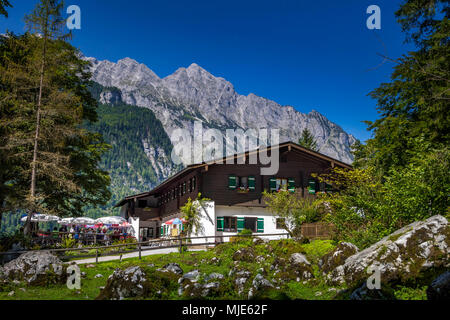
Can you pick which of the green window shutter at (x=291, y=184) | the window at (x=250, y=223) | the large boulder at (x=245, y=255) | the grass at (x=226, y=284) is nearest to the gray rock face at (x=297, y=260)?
the grass at (x=226, y=284)

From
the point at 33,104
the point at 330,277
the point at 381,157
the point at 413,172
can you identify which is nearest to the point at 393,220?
the point at 413,172

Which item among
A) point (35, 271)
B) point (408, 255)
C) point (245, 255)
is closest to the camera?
point (408, 255)

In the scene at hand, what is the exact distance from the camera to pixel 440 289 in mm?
7148

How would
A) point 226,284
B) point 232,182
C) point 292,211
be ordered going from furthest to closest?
point 232,182 < point 292,211 < point 226,284

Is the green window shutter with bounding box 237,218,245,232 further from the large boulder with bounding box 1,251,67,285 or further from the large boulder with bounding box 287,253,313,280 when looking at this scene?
the large boulder with bounding box 1,251,67,285

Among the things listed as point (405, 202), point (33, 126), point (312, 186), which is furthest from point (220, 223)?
point (405, 202)

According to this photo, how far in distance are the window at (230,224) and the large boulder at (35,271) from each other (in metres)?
16.6

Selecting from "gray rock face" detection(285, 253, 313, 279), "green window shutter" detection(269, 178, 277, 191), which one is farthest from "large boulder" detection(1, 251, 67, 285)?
"green window shutter" detection(269, 178, 277, 191)

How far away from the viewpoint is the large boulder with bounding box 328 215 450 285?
9.33 metres

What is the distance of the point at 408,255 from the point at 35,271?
13191 millimetres

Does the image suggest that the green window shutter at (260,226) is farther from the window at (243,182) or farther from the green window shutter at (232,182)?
the green window shutter at (232,182)

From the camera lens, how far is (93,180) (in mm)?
30953

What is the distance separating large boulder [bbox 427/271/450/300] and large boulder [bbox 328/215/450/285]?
195 cm

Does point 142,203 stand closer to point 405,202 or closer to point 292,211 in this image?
point 292,211
